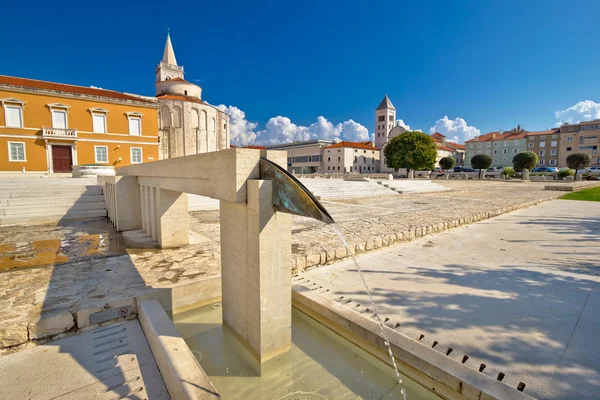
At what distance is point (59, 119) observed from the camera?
27000 millimetres

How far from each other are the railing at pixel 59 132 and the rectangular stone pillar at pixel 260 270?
3230 cm

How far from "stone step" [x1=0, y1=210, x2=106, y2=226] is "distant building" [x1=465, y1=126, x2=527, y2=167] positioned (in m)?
95.2

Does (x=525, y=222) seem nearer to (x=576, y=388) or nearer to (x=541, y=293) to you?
(x=541, y=293)

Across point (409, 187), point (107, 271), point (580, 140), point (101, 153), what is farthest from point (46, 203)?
point (580, 140)

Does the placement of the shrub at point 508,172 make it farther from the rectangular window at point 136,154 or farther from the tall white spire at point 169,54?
the tall white spire at point 169,54

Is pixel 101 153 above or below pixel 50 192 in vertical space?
above

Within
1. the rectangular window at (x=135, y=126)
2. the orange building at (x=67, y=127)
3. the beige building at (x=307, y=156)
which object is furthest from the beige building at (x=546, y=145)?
the rectangular window at (x=135, y=126)

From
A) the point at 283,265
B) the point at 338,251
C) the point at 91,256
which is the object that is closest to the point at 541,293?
the point at 338,251

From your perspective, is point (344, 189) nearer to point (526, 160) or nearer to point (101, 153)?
point (101, 153)

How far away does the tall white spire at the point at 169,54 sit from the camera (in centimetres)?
5556

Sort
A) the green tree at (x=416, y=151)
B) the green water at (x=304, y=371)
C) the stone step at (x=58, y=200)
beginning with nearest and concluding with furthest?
the green water at (x=304, y=371) < the stone step at (x=58, y=200) < the green tree at (x=416, y=151)

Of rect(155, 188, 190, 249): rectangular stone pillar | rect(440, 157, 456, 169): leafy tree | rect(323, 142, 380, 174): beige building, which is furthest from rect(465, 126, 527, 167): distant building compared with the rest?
rect(155, 188, 190, 249): rectangular stone pillar

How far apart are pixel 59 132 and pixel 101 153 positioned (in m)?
3.67

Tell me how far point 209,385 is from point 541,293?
4971 mm
